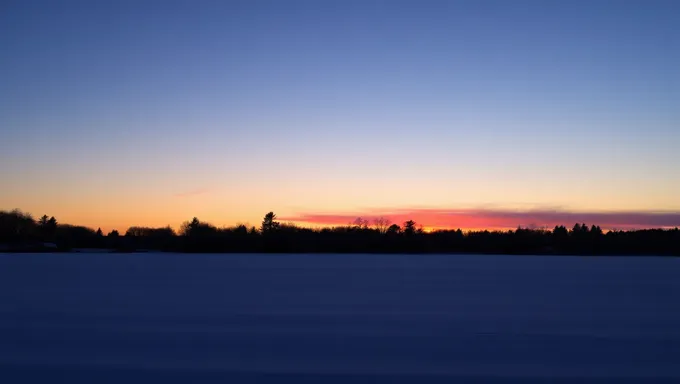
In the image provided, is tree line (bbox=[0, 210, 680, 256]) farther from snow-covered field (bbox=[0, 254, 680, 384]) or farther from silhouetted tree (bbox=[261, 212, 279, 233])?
snow-covered field (bbox=[0, 254, 680, 384])

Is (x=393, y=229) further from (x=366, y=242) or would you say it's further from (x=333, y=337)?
(x=333, y=337)

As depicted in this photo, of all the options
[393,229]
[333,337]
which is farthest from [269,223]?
[333,337]

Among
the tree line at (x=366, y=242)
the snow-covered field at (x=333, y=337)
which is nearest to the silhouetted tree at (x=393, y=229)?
the tree line at (x=366, y=242)

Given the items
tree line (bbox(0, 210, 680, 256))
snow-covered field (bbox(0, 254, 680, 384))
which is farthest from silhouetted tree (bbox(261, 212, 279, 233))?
snow-covered field (bbox(0, 254, 680, 384))

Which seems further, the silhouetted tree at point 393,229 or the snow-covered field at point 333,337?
the silhouetted tree at point 393,229

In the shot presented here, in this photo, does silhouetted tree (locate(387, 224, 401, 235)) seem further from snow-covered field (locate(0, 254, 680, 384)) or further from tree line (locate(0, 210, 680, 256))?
snow-covered field (locate(0, 254, 680, 384))

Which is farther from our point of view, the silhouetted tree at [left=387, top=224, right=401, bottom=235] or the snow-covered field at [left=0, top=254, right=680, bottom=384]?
the silhouetted tree at [left=387, top=224, right=401, bottom=235]

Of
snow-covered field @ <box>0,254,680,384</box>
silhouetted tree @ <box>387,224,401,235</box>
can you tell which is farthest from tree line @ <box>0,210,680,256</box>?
snow-covered field @ <box>0,254,680,384</box>

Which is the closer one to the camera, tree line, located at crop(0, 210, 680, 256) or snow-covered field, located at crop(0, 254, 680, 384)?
snow-covered field, located at crop(0, 254, 680, 384)

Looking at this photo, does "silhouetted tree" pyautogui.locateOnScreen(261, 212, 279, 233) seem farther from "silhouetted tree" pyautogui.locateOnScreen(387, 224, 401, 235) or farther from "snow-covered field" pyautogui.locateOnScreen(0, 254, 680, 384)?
"snow-covered field" pyautogui.locateOnScreen(0, 254, 680, 384)

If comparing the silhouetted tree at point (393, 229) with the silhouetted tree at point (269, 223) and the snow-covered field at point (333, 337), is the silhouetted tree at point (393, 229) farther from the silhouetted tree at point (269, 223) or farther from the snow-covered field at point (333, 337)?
the snow-covered field at point (333, 337)

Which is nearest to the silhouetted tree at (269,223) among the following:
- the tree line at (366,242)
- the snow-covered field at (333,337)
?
the tree line at (366,242)

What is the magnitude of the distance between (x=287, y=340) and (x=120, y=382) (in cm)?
258

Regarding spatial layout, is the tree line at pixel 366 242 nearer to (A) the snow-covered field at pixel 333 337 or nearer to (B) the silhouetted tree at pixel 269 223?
(B) the silhouetted tree at pixel 269 223
